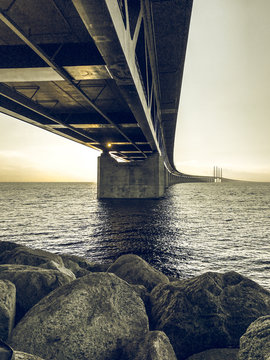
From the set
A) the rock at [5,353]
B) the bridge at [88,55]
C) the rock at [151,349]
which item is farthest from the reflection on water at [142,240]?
the rock at [5,353]

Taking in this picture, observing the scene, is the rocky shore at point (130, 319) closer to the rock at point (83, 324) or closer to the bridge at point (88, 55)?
the rock at point (83, 324)

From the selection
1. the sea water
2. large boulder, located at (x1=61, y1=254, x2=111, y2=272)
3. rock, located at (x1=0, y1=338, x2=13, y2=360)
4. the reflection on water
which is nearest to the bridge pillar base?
the reflection on water

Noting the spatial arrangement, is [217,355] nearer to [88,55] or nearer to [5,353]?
[5,353]

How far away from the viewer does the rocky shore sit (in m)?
3.12

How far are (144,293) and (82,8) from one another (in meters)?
6.53

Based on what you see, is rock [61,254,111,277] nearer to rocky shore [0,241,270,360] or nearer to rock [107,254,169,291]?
rock [107,254,169,291]

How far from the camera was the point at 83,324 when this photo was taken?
3.31m

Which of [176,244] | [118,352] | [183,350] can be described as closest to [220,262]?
[176,244]

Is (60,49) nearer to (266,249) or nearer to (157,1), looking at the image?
(157,1)

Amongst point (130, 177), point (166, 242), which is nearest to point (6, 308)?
point (166, 242)

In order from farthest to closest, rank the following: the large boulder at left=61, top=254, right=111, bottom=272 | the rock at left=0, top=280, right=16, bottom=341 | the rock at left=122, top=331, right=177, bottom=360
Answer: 1. the large boulder at left=61, top=254, right=111, bottom=272
2. the rock at left=0, top=280, right=16, bottom=341
3. the rock at left=122, top=331, right=177, bottom=360

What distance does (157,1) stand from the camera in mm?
10039

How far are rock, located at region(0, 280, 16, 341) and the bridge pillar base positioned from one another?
35.5 m

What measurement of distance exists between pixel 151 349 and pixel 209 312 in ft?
3.84
